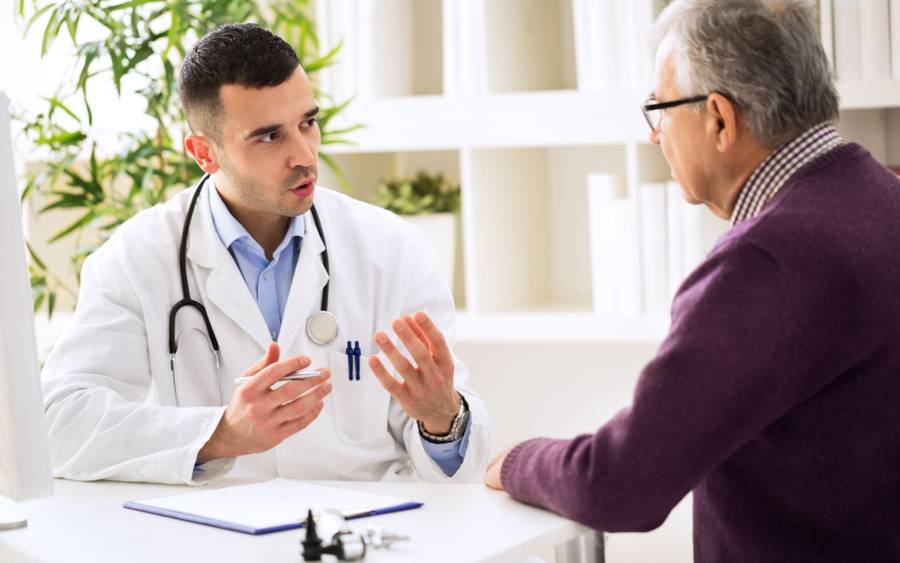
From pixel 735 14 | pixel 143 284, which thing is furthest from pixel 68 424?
pixel 735 14

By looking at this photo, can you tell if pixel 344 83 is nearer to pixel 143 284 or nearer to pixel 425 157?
pixel 425 157

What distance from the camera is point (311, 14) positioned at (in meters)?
3.50

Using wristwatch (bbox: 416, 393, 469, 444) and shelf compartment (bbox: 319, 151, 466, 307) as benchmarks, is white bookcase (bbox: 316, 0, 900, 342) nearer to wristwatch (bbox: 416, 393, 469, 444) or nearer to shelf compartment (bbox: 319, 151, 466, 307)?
shelf compartment (bbox: 319, 151, 466, 307)

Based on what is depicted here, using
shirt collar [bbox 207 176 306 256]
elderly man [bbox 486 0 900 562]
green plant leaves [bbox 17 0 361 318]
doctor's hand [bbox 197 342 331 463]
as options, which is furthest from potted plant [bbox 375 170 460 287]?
elderly man [bbox 486 0 900 562]

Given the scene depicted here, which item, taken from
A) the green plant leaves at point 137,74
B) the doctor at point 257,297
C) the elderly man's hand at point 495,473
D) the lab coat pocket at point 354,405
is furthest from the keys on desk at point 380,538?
the green plant leaves at point 137,74

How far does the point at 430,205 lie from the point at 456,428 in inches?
56.8

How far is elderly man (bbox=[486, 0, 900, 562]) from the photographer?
4.50 feet

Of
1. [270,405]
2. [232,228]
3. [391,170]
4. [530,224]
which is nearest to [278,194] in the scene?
[232,228]

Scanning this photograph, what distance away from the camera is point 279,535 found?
1.56 metres

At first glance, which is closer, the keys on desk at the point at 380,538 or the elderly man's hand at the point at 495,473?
the keys on desk at the point at 380,538

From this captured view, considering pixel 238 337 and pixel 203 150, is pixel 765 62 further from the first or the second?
pixel 203 150

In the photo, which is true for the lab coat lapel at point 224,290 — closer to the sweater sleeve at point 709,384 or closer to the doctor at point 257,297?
the doctor at point 257,297

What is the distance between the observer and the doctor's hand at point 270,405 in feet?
5.95

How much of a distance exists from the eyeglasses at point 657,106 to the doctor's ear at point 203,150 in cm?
101
